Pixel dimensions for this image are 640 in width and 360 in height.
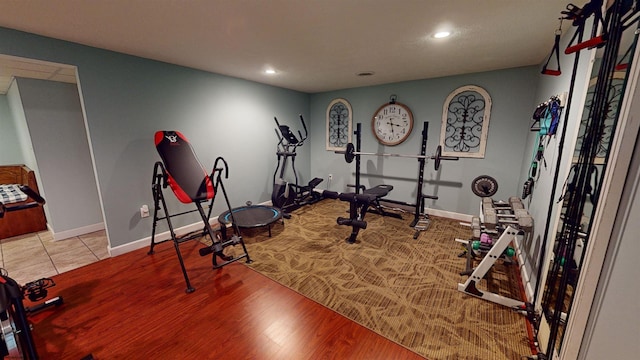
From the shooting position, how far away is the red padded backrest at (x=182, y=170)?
8.44 ft

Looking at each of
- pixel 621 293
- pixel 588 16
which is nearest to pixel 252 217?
pixel 621 293

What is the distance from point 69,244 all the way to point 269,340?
342 centimetres

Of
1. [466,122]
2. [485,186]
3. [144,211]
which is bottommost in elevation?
[144,211]

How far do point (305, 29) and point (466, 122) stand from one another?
2976 mm

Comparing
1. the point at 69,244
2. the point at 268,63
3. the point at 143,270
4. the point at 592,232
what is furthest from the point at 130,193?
the point at 592,232

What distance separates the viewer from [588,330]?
3.29 ft

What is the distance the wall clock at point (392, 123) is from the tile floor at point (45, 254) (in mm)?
4522

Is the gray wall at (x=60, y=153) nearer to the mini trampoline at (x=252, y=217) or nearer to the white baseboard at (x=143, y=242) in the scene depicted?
the white baseboard at (x=143, y=242)

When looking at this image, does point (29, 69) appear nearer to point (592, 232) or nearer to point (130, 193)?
point (130, 193)

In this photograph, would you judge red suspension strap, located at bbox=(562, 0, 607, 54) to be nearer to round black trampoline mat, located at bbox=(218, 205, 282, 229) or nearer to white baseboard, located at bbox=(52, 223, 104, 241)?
round black trampoline mat, located at bbox=(218, 205, 282, 229)

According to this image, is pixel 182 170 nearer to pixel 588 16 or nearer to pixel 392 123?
pixel 588 16

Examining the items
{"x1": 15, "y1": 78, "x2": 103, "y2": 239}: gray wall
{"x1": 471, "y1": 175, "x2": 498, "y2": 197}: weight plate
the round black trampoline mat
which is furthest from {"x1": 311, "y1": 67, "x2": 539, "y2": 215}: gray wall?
{"x1": 15, "y1": 78, "x2": 103, "y2": 239}: gray wall

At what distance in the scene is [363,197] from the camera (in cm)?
333

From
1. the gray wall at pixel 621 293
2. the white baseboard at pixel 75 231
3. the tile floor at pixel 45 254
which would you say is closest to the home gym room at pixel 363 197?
the gray wall at pixel 621 293
